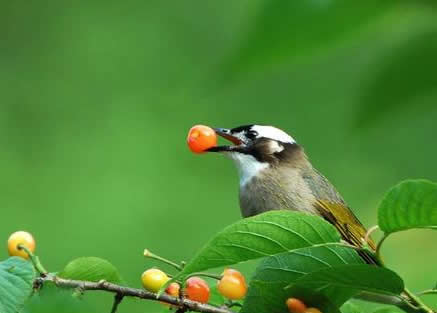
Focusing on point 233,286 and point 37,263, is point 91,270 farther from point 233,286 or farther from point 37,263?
point 233,286

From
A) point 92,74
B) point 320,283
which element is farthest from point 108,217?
point 320,283

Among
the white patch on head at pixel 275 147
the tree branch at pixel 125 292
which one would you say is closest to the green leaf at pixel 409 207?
the tree branch at pixel 125 292

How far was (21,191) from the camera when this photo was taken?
708cm

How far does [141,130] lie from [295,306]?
518 cm

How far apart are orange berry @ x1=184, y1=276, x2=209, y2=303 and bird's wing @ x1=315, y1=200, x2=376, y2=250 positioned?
158 centimetres

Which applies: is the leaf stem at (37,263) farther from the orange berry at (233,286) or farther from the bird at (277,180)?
the bird at (277,180)

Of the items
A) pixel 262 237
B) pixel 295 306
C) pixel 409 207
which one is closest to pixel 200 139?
pixel 295 306

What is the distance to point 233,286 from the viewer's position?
7.95ft

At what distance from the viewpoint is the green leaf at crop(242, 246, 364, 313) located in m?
2.20

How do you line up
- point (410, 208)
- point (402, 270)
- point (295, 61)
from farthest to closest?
1. point (402, 270)
2. point (295, 61)
3. point (410, 208)

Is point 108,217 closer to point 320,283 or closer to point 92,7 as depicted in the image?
point 92,7

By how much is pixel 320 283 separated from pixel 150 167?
5149mm

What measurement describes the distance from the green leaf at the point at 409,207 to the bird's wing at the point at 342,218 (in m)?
1.90

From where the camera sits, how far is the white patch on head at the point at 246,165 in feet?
14.3
